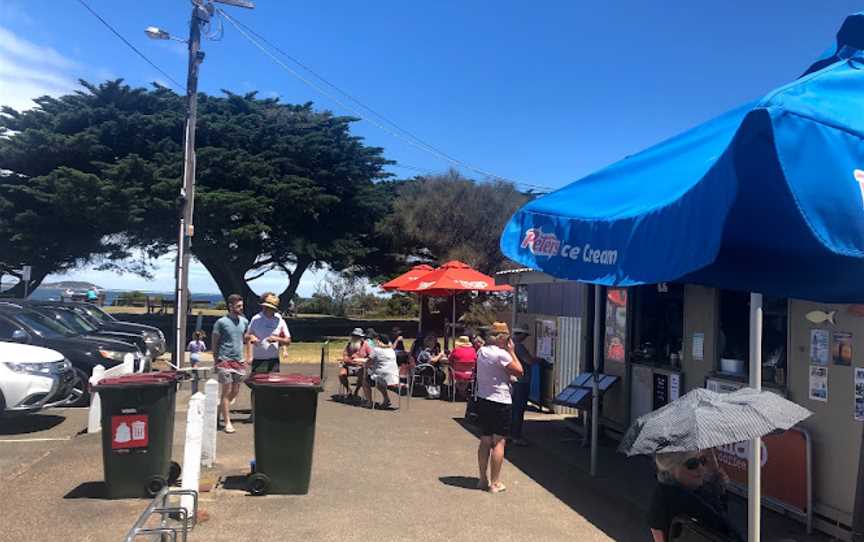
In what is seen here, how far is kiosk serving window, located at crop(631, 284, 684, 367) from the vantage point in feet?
25.6

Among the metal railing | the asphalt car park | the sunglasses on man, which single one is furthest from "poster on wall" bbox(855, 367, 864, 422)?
the asphalt car park

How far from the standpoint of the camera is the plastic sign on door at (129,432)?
20.3ft

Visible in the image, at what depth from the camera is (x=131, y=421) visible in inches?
246

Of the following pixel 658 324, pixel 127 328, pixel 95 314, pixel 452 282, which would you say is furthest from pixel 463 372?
pixel 95 314

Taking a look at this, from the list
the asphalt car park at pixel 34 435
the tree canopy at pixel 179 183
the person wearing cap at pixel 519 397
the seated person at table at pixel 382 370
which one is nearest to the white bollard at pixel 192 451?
the asphalt car park at pixel 34 435

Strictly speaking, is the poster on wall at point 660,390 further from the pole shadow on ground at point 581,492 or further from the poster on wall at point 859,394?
the poster on wall at point 859,394

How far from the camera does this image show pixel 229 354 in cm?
916

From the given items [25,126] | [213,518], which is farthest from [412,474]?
[25,126]

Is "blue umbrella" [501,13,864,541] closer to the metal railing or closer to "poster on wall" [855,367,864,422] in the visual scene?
"poster on wall" [855,367,864,422]

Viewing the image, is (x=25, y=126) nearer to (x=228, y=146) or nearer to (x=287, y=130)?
(x=228, y=146)

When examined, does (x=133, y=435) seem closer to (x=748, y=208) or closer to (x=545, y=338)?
(x=748, y=208)

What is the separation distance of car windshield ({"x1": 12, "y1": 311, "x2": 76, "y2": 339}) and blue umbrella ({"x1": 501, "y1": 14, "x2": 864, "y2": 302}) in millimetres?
9563

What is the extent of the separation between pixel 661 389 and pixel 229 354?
5454 millimetres

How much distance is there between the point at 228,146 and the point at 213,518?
26529mm
